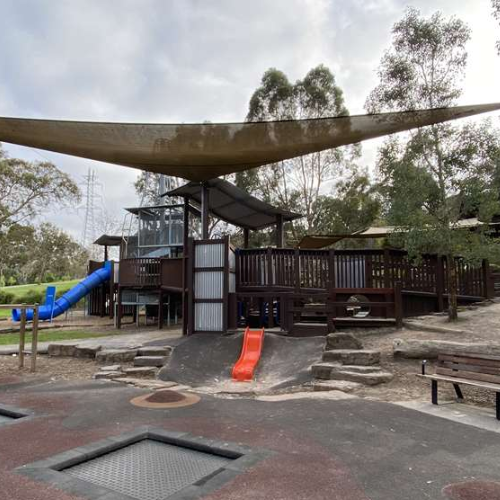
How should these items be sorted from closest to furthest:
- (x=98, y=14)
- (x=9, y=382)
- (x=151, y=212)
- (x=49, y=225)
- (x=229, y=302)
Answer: (x=9, y=382), (x=98, y=14), (x=229, y=302), (x=151, y=212), (x=49, y=225)

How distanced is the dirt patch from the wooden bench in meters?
5.59

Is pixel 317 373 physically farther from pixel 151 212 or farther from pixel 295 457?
pixel 151 212

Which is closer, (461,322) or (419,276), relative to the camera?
(461,322)

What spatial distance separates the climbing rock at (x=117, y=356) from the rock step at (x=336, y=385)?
380 centimetres

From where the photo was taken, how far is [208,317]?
9.55m

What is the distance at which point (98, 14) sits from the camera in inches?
305

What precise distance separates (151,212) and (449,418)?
15196 millimetres

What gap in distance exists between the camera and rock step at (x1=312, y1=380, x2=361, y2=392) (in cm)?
617

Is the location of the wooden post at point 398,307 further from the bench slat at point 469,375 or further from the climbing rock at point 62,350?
the climbing rock at point 62,350

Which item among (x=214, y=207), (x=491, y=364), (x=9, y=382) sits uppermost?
(x=214, y=207)

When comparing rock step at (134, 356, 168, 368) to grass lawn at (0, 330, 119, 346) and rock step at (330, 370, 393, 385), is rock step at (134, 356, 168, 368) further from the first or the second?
grass lawn at (0, 330, 119, 346)

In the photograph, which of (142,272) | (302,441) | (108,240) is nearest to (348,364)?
(302,441)

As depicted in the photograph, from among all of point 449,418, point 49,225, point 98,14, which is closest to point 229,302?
point 449,418

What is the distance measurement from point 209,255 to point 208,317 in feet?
4.48
